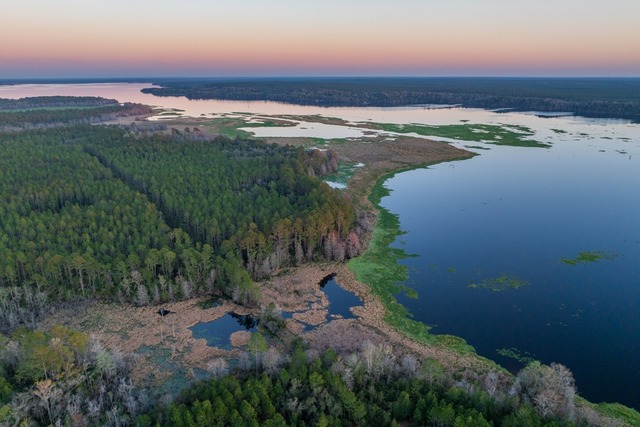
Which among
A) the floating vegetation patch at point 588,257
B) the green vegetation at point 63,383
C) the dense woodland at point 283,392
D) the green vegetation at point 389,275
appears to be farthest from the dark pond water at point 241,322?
the floating vegetation patch at point 588,257

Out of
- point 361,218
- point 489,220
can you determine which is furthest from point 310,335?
point 489,220

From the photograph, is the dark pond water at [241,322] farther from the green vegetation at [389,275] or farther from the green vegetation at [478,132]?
the green vegetation at [478,132]

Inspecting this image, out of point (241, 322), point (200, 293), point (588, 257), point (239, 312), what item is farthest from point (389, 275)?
point (588, 257)

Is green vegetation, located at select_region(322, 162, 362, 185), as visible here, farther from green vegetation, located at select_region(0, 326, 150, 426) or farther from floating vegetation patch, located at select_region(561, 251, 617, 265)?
green vegetation, located at select_region(0, 326, 150, 426)

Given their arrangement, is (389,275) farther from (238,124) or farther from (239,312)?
(238,124)

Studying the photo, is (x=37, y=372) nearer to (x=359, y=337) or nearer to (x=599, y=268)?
(x=359, y=337)
